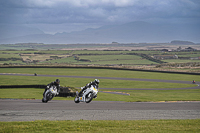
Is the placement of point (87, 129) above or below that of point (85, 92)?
below

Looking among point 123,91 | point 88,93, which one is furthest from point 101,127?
point 123,91

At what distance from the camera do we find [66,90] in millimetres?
35406

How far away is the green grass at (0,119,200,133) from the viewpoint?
16.7 metres

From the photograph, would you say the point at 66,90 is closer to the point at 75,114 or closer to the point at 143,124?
the point at 75,114

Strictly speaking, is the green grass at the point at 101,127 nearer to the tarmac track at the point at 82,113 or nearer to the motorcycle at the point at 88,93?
the motorcycle at the point at 88,93

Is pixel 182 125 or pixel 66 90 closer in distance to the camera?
pixel 182 125

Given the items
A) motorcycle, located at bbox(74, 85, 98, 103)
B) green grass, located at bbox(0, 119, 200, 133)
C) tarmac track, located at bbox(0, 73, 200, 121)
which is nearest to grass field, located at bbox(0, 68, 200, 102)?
tarmac track, located at bbox(0, 73, 200, 121)

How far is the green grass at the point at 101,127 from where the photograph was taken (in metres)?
16.7

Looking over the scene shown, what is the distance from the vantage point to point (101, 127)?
1761cm

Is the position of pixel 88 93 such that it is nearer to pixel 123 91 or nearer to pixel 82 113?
pixel 82 113

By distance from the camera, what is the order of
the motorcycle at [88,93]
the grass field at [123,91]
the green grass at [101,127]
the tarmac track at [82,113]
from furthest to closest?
the grass field at [123,91] → the tarmac track at [82,113] → the motorcycle at [88,93] → the green grass at [101,127]

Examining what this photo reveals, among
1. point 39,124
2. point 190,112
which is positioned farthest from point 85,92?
point 190,112

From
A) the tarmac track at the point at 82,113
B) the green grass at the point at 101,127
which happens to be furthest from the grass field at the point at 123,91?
the green grass at the point at 101,127

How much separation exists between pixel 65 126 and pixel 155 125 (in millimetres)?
6083
